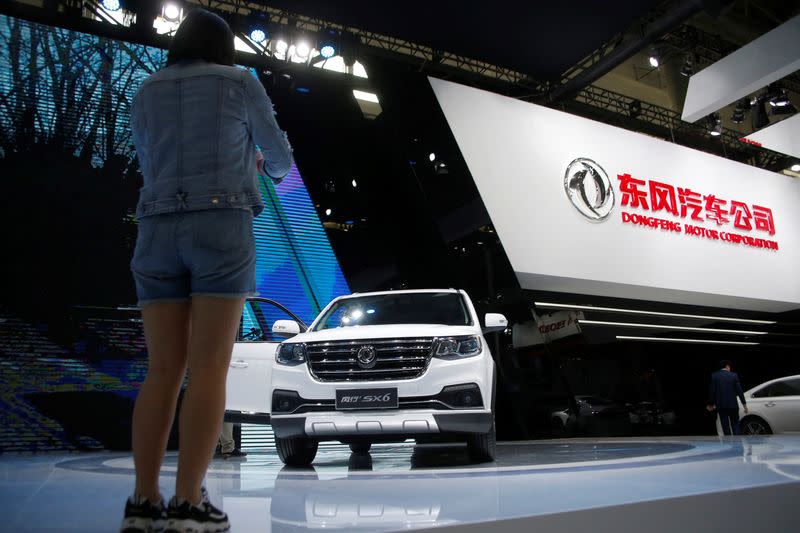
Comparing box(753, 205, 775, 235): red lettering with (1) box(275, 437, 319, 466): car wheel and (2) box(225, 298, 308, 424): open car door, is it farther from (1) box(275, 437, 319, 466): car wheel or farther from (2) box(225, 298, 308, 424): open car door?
(1) box(275, 437, 319, 466): car wheel

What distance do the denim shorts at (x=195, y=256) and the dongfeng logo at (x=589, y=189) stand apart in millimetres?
10033

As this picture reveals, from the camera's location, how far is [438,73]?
11203 mm

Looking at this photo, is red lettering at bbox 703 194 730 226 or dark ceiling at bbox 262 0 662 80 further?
red lettering at bbox 703 194 730 226

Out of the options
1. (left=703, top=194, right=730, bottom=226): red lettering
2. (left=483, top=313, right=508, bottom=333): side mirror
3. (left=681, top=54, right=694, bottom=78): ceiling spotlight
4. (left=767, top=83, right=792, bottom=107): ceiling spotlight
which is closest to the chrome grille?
(left=483, top=313, right=508, bottom=333): side mirror

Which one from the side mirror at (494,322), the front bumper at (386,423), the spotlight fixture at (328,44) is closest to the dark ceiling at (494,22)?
the spotlight fixture at (328,44)

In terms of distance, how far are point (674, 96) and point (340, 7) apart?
35.3 ft

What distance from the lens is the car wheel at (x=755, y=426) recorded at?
35.6 feet

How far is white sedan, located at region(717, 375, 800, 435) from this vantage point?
10383mm

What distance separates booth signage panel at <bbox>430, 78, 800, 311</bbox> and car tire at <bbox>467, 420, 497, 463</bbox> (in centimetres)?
570

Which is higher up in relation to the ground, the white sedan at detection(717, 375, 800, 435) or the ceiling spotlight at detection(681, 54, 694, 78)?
the ceiling spotlight at detection(681, 54, 694, 78)

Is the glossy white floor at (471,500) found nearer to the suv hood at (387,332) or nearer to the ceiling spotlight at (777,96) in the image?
the suv hood at (387,332)

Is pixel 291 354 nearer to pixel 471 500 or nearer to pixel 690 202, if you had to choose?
pixel 471 500

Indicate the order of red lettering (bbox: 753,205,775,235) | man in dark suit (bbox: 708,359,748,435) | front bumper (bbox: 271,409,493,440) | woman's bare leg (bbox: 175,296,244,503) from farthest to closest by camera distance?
1. red lettering (bbox: 753,205,775,235)
2. man in dark suit (bbox: 708,359,748,435)
3. front bumper (bbox: 271,409,493,440)
4. woman's bare leg (bbox: 175,296,244,503)

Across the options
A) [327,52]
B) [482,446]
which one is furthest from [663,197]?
[482,446]
